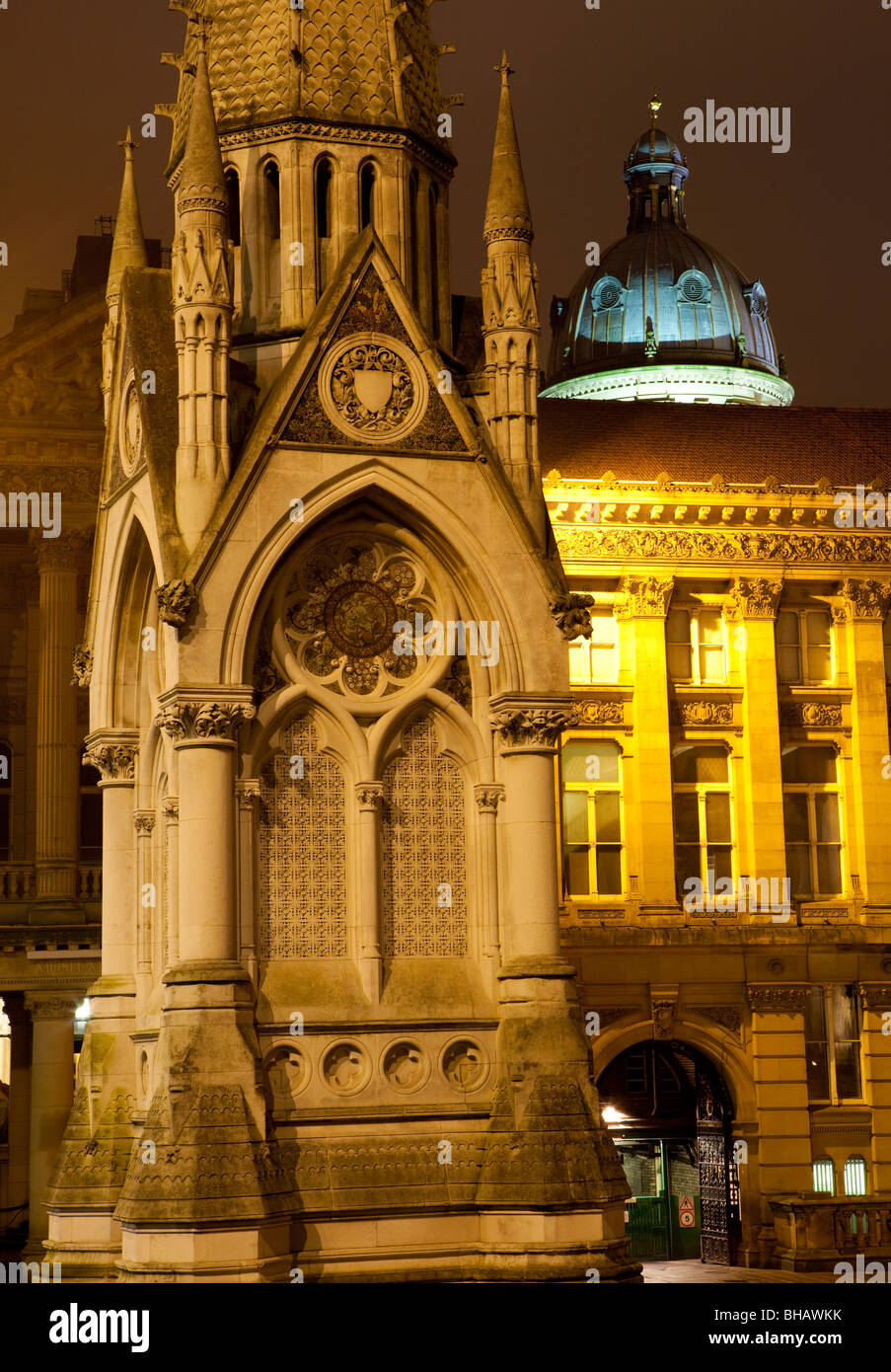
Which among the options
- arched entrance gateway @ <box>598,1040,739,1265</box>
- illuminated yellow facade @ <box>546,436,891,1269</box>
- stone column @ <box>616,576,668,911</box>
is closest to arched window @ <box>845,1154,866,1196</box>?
illuminated yellow facade @ <box>546,436,891,1269</box>

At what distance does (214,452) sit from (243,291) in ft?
8.85

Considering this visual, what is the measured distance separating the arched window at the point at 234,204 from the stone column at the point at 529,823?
6160 mm

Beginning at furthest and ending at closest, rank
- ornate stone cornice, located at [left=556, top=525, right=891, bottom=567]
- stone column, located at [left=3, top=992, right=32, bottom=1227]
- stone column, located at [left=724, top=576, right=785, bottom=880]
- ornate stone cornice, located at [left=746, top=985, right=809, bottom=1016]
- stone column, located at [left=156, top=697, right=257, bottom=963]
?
stone column, located at [left=724, top=576, right=785, bottom=880] < stone column, located at [left=3, top=992, right=32, bottom=1227] < ornate stone cornice, located at [left=556, top=525, right=891, bottom=567] < ornate stone cornice, located at [left=746, top=985, right=809, bottom=1016] < stone column, located at [left=156, top=697, right=257, bottom=963]

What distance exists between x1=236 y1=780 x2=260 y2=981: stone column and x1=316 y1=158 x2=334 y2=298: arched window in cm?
571

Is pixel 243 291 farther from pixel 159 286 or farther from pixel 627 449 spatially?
pixel 627 449

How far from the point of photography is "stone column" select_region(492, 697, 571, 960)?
23547mm

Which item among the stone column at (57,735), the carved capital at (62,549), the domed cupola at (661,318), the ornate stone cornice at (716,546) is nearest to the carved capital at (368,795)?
the ornate stone cornice at (716,546)

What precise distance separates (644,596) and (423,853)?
20.5m

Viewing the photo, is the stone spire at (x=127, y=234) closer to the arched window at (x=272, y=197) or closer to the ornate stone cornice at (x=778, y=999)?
the arched window at (x=272, y=197)

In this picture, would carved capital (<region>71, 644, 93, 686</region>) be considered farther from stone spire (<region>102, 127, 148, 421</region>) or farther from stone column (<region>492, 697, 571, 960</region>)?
stone column (<region>492, 697, 571, 960</region>)

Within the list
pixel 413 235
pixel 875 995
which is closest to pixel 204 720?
pixel 413 235

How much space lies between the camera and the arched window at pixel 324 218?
25250 mm

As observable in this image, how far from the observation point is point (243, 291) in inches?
994
